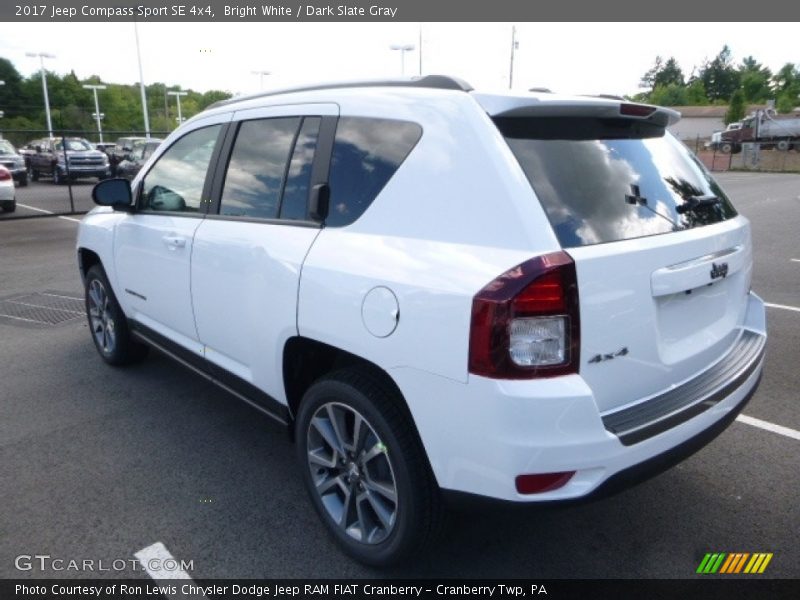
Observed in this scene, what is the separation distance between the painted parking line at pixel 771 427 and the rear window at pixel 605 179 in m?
1.68

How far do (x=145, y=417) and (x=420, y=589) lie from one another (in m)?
2.31

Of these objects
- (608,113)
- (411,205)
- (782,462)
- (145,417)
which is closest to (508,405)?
(411,205)

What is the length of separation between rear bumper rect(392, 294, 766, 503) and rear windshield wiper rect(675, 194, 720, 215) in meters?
0.75

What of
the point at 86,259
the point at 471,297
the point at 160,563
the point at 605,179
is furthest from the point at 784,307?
the point at 86,259

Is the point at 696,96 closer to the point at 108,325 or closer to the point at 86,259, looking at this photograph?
the point at 86,259

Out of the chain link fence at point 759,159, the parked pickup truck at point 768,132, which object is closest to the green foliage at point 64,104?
the chain link fence at point 759,159

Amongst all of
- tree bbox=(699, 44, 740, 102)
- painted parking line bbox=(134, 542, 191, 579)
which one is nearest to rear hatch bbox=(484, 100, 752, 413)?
painted parking line bbox=(134, 542, 191, 579)

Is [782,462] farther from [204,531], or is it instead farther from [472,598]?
[204,531]

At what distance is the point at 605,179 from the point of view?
7.50 ft

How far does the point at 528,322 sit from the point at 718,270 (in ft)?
3.31

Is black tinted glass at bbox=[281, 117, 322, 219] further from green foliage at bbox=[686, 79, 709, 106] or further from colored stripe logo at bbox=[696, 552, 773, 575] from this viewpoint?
green foliage at bbox=[686, 79, 709, 106]

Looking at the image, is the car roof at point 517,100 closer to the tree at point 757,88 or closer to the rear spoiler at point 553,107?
the rear spoiler at point 553,107

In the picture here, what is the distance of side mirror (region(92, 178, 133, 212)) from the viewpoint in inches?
157

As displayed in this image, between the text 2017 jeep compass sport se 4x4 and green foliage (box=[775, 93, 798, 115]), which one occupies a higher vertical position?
green foliage (box=[775, 93, 798, 115])
